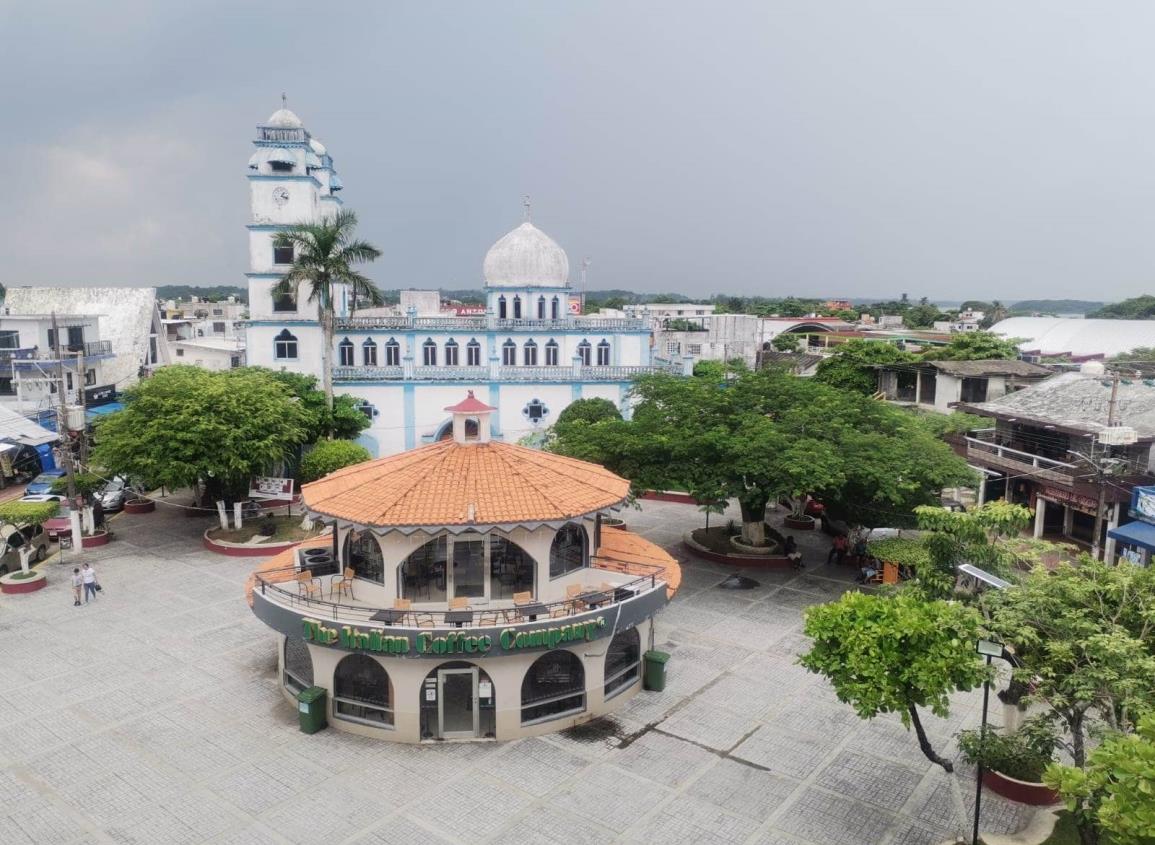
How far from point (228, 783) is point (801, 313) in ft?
526

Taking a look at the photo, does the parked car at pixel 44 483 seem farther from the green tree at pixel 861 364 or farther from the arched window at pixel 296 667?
the green tree at pixel 861 364

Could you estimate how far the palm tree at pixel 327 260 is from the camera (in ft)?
137

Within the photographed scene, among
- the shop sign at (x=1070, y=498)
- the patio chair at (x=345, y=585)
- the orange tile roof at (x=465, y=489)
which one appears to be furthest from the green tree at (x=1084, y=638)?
the shop sign at (x=1070, y=498)

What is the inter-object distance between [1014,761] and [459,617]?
12.1 m

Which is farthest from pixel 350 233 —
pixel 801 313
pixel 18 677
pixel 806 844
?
pixel 801 313

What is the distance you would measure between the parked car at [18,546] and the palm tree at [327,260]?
14749 mm

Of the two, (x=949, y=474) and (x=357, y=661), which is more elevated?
(x=949, y=474)

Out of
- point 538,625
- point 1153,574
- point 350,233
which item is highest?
point 350,233

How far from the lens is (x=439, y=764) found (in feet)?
58.4

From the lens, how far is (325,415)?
43031 mm

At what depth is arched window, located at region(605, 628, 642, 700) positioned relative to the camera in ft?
68.0

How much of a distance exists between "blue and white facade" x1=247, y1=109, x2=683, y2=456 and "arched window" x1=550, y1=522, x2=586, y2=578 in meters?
27.4

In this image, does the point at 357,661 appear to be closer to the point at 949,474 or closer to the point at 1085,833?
the point at 1085,833

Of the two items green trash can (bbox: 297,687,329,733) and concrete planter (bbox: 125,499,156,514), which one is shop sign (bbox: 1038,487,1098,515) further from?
concrete planter (bbox: 125,499,156,514)
